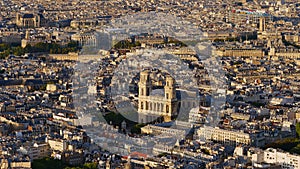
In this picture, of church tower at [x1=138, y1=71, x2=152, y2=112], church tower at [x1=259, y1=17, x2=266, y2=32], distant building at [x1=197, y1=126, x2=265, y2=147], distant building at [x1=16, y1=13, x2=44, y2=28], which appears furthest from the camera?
distant building at [x1=16, y1=13, x2=44, y2=28]

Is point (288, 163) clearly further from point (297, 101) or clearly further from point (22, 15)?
point (22, 15)

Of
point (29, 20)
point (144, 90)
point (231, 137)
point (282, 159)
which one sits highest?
point (144, 90)

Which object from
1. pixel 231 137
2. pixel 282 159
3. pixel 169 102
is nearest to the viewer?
pixel 282 159

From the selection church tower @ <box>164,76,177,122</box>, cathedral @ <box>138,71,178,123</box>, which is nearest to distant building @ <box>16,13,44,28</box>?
cathedral @ <box>138,71,178,123</box>

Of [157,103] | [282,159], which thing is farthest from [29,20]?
[282,159]

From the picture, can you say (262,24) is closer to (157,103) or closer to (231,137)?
(157,103)

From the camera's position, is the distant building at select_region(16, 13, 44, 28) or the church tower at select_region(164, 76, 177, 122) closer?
the church tower at select_region(164, 76, 177, 122)

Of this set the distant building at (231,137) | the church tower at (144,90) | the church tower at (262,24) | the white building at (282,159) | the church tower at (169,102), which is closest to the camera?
the white building at (282,159)

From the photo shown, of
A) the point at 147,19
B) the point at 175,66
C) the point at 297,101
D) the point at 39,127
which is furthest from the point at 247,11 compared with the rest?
the point at 39,127

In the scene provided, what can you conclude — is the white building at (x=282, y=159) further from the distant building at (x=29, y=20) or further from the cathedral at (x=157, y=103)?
the distant building at (x=29, y=20)

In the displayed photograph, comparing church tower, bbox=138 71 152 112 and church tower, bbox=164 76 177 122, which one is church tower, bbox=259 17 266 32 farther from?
church tower, bbox=164 76 177 122

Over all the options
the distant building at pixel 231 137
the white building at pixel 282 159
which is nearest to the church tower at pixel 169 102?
the distant building at pixel 231 137
